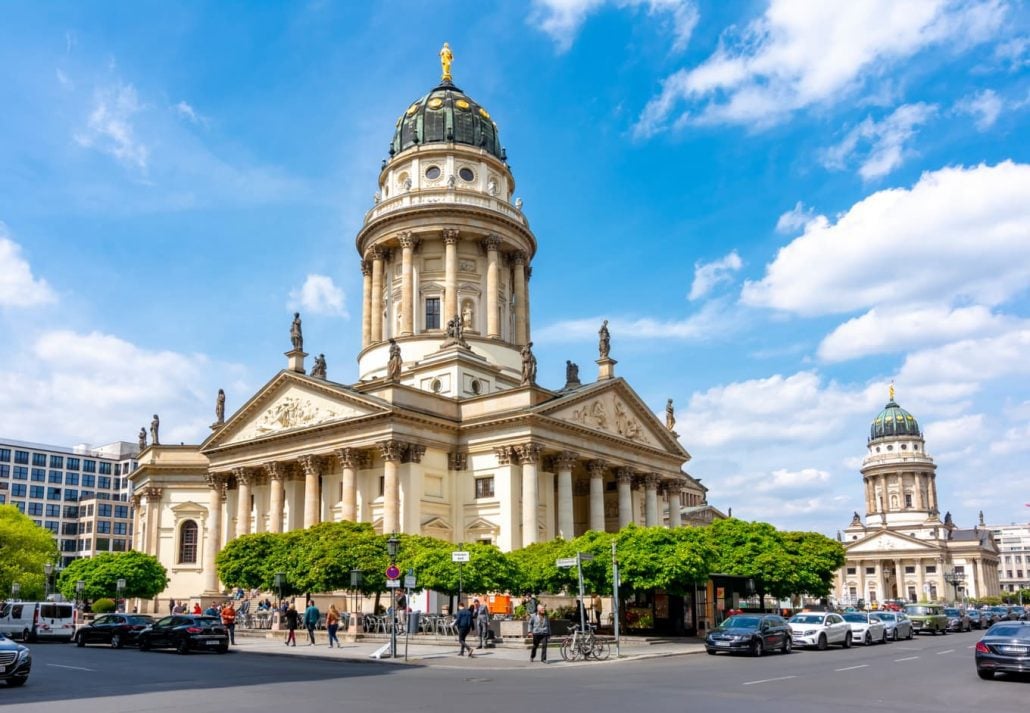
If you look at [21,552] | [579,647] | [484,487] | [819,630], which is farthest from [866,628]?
[21,552]

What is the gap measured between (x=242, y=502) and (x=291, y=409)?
731 cm

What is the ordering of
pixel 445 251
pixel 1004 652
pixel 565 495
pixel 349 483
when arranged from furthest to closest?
1. pixel 445 251
2. pixel 565 495
3. pixel 349 483
4. pixel 1004 652

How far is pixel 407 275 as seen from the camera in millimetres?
69625

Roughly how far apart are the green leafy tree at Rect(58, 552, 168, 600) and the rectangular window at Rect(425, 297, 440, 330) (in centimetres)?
2453

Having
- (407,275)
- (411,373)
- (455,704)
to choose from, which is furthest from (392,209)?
(455,704)

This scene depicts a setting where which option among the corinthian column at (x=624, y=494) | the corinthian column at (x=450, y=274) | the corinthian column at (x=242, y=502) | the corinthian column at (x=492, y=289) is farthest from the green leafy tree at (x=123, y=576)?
the corinthian column at (x=624, y=494)

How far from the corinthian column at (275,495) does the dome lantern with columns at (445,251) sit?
10.5 m

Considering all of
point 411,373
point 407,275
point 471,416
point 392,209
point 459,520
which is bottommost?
point 459,520

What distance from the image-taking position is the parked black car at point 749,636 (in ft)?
109

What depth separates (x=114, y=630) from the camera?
128 ft

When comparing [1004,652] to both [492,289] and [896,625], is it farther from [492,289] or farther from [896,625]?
[492,289]

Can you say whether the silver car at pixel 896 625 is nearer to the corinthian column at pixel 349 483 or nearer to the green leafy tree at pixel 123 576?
the corinthian column at pixel 349 483

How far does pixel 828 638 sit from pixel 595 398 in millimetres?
23536

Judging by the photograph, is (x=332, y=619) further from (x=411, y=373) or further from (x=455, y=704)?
(x=411, y=373)
